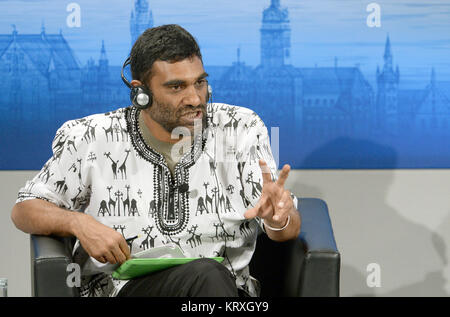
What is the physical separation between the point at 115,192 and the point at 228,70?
0.84m

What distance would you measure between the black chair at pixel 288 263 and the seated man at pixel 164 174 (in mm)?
76

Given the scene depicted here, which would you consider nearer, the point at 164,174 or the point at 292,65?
the point at 164,174

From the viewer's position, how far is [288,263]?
2512mm

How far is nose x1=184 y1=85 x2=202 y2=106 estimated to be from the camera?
247 cm

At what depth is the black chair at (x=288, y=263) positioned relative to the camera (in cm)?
226

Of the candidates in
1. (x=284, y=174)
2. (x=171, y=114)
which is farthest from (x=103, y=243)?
(x=284, y=174)

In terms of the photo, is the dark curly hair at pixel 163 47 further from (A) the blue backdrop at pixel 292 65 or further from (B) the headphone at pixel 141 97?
(A) the blue backdrop at pixel 292 65

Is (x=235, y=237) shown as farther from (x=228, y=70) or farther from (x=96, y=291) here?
(x=228, y=70)

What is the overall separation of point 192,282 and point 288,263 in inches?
18.2

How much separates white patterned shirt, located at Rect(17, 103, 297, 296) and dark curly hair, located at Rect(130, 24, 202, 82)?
0.85 ft

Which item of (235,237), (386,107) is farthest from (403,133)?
(235,237)

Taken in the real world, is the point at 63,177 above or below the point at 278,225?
above

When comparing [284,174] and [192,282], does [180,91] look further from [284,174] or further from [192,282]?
[192,282]

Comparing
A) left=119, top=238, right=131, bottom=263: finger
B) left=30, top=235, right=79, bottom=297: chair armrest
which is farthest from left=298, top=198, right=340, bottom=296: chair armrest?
left=30, top=235, right=79, bottom=297: chair armrest
